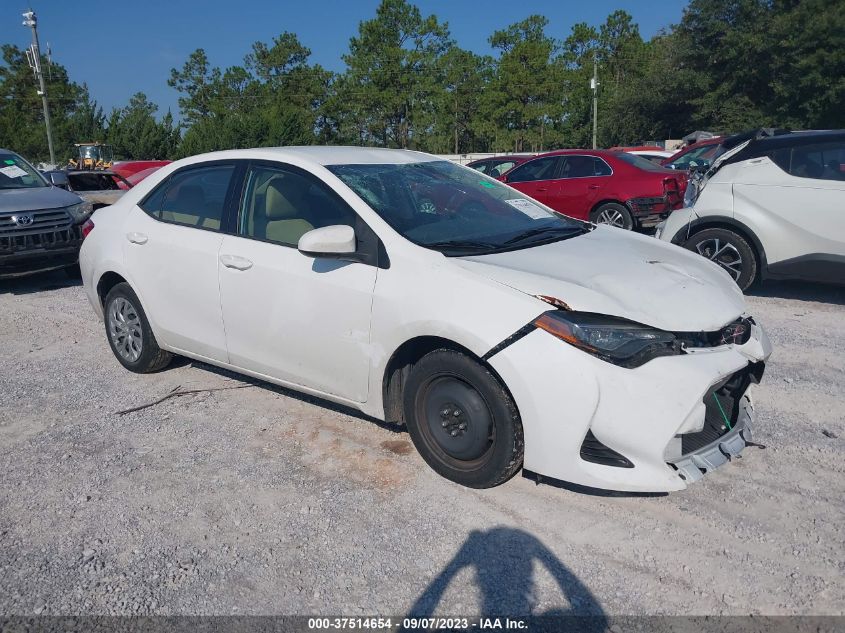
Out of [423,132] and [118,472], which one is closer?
[118,472]

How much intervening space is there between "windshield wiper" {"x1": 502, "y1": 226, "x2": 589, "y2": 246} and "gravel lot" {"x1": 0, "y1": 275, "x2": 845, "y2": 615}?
1313mm

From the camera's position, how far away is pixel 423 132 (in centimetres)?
6009

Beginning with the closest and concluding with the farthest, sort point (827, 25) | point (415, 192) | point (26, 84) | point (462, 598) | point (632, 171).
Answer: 1. point (462, 598)
2. point (415, 192)
3. point (632, 171)
4. point (827, 25)
5. point (26, 84)

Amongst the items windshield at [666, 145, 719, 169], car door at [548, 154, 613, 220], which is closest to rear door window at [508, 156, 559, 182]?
car door at [548, 154, 613, 220]

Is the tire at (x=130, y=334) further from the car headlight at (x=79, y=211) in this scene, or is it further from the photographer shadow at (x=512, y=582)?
the car headlight at (x=79, y=211)

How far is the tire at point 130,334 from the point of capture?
5.10m

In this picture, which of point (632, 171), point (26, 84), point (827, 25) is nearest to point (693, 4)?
point (827, 25)

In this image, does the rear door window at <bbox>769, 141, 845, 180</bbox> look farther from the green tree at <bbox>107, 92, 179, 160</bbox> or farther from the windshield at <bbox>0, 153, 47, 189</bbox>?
the green tree at <bbox>107, 92, 179, 160</bbox>

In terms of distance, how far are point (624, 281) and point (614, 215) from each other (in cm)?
797

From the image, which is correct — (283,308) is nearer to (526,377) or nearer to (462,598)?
(526,377)

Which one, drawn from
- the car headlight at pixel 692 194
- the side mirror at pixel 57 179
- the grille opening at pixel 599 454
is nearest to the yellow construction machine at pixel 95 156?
the side mirror at pixel 57 179

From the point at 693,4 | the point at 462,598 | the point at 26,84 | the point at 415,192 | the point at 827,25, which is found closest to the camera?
the point at 462,598

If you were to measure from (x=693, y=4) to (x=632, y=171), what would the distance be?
136 feet

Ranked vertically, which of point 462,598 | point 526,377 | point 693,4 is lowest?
point 462,598
